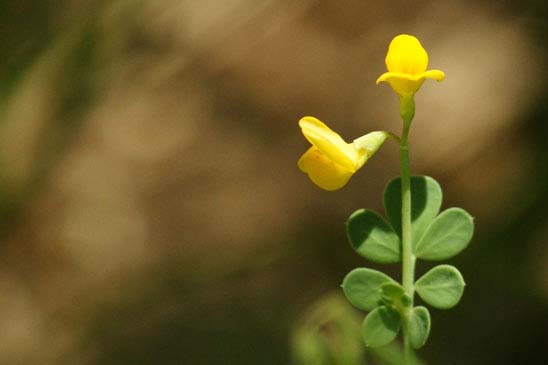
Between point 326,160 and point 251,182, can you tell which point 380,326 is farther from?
point 251,182

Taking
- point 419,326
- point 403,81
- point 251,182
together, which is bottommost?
point 419,326

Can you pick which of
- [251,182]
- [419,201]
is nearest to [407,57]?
[419,201]

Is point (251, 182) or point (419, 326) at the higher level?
point (251, 182)

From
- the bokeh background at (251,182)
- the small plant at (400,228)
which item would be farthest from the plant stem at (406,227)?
the bokeh background at (251,182)

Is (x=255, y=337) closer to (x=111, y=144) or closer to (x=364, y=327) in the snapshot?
(x=111, y=144)

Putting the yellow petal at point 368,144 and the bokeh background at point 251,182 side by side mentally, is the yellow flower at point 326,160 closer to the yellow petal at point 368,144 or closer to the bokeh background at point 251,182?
A: the yellow petal at point 368,144

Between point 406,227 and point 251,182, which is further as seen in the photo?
point 251,182

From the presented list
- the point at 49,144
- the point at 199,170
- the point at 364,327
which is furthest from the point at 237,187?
the point at 364,327

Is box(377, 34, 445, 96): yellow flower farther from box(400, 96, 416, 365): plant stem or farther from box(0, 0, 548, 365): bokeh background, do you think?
box(0, 0, 548, 365): bokeh background
